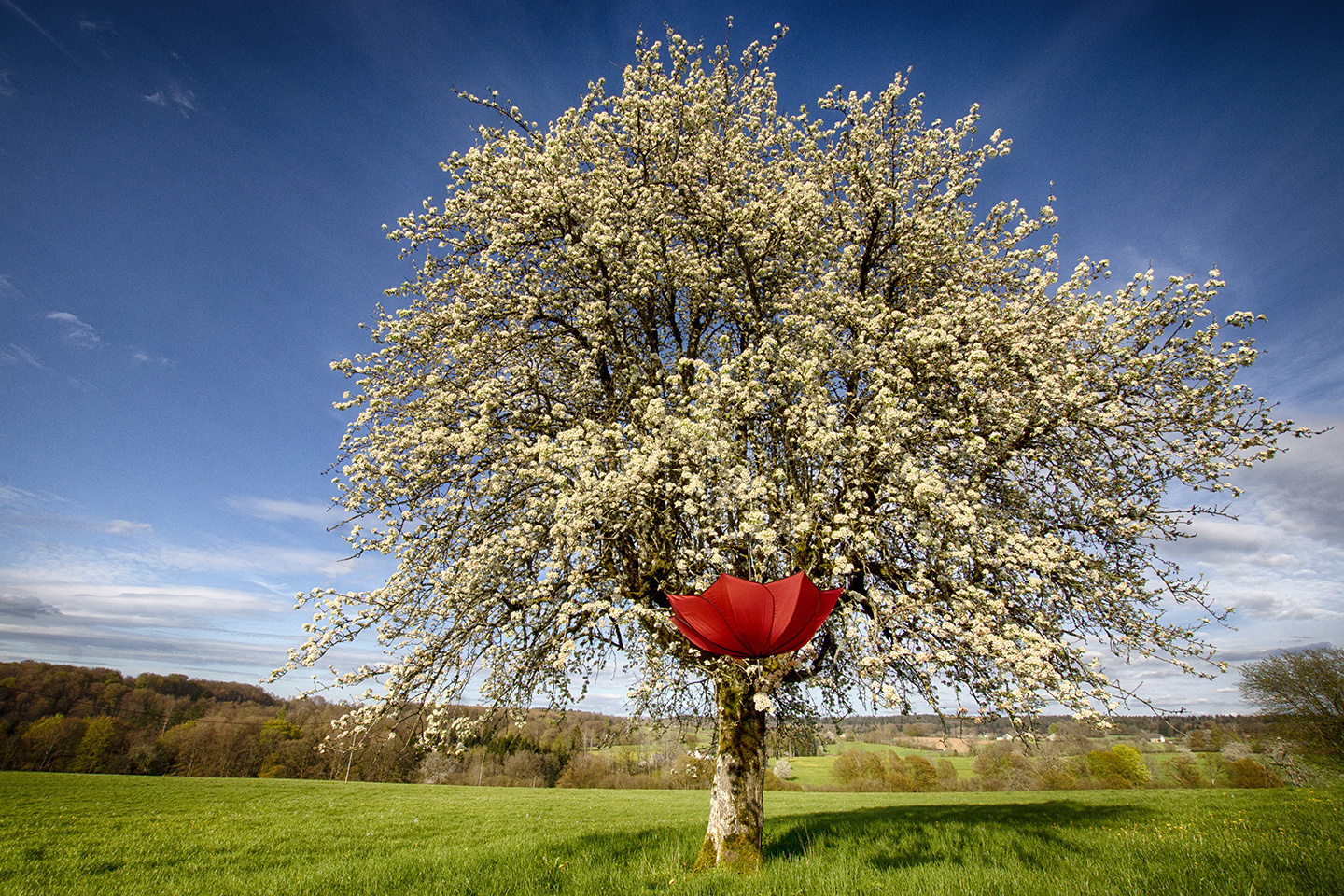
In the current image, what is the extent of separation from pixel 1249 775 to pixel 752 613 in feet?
184

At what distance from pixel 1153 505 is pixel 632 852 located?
10.6 metres

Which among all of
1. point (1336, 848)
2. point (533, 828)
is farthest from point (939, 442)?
point (533, 828)

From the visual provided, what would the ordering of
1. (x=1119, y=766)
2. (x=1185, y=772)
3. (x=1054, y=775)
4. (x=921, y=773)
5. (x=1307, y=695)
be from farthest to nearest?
(x=921, y=773) < (x=1119, y=766) < (x=1054, y=775) < (x=1185, y=772) < (x=1307, y=695)

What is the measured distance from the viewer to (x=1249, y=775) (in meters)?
37.7

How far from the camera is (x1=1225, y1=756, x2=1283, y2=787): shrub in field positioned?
118 ft

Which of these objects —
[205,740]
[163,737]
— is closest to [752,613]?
[205,740]

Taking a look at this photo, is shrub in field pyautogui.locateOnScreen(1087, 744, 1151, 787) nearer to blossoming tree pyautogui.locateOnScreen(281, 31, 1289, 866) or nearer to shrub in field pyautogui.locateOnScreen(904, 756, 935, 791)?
shrub in field pyautogui.locateOnScreen(904, 756, 935, 791)

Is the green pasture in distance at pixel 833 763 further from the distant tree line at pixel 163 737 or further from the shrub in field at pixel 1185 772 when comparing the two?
the distant tree line at pixel 163 737

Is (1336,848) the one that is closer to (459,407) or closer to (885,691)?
(885,691)

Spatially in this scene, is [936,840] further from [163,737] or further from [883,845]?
[163,737]

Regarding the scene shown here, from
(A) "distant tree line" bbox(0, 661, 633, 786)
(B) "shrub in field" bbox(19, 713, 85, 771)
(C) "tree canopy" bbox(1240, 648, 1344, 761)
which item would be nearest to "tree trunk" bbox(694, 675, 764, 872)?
(A) "distant tree line" bbox(0, 661, 633, 786)

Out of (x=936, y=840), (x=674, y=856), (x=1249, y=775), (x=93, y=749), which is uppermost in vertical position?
(x=674, y=856)

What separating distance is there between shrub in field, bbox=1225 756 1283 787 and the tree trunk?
5004 cm

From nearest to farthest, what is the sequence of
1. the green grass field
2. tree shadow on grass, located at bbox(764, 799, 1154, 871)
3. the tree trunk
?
the green grass field
tree shadow on grass, located at bbox(764, 799, 1154, 871)
the tree trunk
